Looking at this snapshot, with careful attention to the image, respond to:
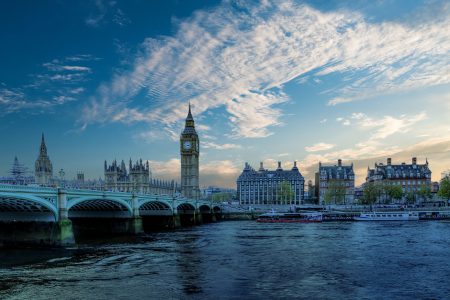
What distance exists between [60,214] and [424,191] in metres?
135

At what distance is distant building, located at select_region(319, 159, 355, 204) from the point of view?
18162cm

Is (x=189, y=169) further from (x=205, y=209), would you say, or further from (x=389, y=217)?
(x=389, y=217)

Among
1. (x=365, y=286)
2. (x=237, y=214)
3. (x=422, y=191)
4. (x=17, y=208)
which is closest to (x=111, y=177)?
(x=237, y=214)

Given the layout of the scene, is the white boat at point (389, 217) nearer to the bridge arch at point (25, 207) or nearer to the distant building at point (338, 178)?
the distant building at point (338, 178)

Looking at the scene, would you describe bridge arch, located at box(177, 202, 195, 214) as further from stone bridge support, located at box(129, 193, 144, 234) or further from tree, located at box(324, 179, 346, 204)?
tree, located at box(324, 179, 346, 204)

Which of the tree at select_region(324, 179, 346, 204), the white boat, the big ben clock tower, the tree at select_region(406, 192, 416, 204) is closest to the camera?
the white boat

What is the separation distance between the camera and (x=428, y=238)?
57469 millimetres

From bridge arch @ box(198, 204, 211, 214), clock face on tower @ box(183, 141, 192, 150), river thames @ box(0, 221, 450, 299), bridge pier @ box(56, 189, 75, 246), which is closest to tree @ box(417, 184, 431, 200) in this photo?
bridge arch @ box(198, 204, 211, 214)

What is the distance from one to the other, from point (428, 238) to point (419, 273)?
2770 centimetres

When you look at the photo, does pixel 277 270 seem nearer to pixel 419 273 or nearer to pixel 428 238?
pixel 419 273

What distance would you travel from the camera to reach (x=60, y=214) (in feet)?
155

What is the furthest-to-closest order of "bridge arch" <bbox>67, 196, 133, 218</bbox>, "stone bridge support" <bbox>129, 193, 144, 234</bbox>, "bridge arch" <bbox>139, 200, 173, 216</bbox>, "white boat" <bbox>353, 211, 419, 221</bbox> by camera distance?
"white boat" <bbox>353, 211, 419, 221</bbox>, "bridge arch" <bbox>139, 200, 173, 216</bbox>, "stone bridge support" <bbox>129, 193, 144, 234</bbox>, "bridge arch" <bbox>67, 196, 133, 218</bbox>

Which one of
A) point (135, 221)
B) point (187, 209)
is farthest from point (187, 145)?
point (135, 221)

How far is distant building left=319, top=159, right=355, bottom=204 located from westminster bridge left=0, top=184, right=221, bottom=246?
113m
